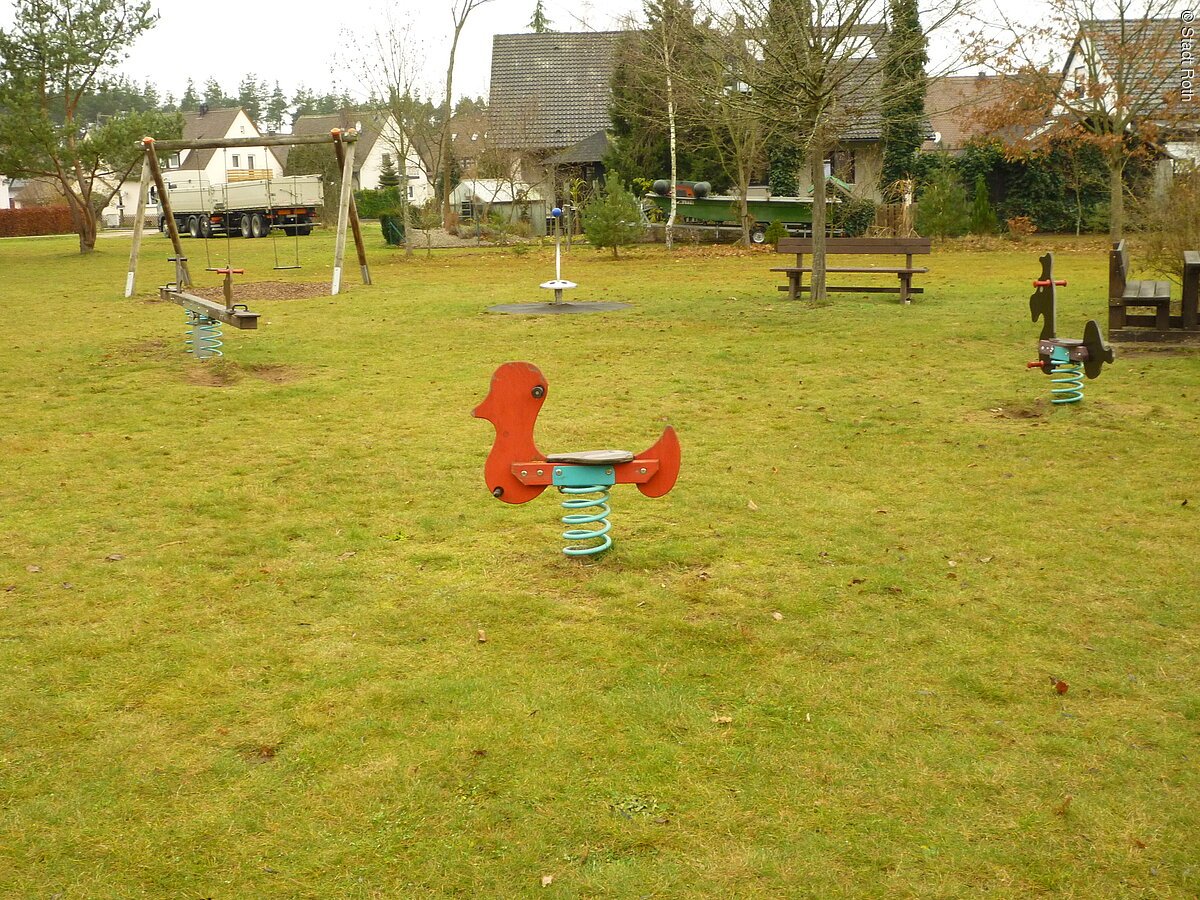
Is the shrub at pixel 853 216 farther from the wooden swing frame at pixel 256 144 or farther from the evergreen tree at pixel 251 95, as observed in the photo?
the evergreen tree at pixel 251 95

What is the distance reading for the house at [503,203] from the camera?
133ft

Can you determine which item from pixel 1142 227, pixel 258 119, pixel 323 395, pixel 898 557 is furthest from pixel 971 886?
pixel 258 119

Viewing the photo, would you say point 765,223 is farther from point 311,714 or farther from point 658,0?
point 311,714

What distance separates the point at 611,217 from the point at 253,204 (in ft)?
68.7

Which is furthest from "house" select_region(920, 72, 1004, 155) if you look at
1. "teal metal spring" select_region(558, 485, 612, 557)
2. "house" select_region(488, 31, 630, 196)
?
"teal metal spring" select_region(558, 485, 612, 557)

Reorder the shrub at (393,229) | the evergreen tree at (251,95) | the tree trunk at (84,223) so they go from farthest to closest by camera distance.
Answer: the evergreen tree at (251,95)
the shrub at (393,229)
the tree trunk at (84,223)

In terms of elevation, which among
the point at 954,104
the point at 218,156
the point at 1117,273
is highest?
the point at 218,156

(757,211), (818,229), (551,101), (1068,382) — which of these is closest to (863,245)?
(818,229)

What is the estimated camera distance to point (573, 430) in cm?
902

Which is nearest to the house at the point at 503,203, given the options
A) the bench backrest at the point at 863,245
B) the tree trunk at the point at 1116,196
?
the tree trunk at the point at 1116,196

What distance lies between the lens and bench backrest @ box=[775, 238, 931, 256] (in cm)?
1722

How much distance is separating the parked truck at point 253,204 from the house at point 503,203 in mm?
5746

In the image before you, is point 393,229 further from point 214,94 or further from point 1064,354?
point 214,94

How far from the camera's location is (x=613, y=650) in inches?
192
